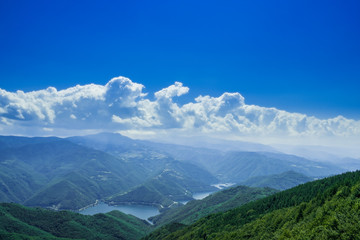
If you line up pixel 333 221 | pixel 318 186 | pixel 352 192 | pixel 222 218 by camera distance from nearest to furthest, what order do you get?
1. pixel 333 221
2. pixel 352 192
3. pixel 318 186
4. pixel 222 218

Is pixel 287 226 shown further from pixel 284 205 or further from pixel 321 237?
pixel 284 205

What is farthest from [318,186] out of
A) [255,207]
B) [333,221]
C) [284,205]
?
[333,221]

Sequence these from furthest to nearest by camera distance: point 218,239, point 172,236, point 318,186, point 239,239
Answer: point 172,236 < point 318,186 < point 218,239 < point 239,239

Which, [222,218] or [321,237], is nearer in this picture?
[321,237]

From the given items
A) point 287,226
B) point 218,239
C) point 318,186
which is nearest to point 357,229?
point 287,226

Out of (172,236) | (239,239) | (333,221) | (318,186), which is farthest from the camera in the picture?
(172,236)

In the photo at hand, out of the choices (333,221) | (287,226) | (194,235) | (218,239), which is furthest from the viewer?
(194,235)

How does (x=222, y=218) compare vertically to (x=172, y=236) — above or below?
above

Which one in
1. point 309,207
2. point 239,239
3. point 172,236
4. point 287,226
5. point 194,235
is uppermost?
point 309,207

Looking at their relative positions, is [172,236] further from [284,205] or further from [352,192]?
[352,192]
